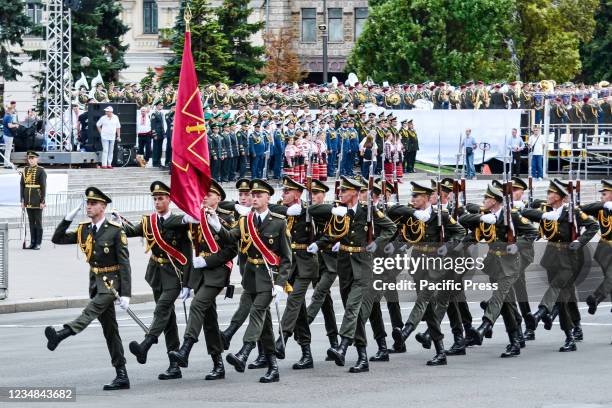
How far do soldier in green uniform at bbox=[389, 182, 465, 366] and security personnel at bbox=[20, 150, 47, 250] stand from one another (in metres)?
12.8

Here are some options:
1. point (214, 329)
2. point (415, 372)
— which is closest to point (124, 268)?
point (214, 329)

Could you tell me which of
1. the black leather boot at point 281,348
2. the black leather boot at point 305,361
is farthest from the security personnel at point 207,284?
the black leather boot at point 305,361

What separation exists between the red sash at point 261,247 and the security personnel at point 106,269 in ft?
Answer: 4.04

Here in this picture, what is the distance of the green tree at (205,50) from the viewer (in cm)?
5666

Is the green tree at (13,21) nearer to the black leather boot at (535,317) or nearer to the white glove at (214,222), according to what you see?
the black leather boot at (535,317)

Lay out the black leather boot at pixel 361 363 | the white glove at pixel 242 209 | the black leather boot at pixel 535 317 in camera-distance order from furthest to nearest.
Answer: the black leather boot at pixel 535 317 → the white glove at pixel 242 209 → the black leather boot at pixel 361 363

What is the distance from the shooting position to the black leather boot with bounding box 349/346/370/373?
15.2m

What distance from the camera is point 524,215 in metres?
17.7

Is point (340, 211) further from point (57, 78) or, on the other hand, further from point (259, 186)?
point (57, 78)

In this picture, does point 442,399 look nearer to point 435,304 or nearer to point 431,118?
point 435,304

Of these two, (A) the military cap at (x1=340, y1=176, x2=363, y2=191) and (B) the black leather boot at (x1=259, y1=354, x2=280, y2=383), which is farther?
(A) the military cap at (x1=340, y1=176, x2=363, y2=191)

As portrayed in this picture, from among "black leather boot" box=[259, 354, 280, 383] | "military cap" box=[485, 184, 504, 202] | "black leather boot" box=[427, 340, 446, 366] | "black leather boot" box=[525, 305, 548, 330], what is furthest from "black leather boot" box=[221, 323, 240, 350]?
"black leather boot" box=[525, 305, 548, 330]

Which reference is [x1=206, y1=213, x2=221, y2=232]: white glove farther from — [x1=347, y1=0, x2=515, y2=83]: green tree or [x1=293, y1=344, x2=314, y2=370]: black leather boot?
[x1=347, y1=0, x2=515, y2=83]: green tree

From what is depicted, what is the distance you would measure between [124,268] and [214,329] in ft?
3.72
